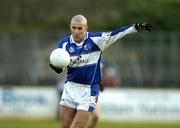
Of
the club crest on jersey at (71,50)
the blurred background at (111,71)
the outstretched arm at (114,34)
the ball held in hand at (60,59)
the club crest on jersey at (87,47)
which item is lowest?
the blurred background at (111,71)

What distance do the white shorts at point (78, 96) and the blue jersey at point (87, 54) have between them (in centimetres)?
10

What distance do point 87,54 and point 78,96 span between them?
76cm

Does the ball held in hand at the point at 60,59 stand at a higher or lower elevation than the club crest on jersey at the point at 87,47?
lower

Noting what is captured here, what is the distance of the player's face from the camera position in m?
13.4

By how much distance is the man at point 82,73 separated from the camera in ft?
44.7

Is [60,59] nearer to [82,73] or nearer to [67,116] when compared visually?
[82,73]

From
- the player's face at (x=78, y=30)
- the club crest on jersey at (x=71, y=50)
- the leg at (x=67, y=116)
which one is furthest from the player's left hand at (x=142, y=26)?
the leg at (x=67, y=116)

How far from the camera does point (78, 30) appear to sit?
44.2ft

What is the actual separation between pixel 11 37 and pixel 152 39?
5.49 metres

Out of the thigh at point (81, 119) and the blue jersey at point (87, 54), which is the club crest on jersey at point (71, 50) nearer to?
the blue jersey at point (87, 54)

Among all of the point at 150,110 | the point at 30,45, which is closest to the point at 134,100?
the point at 150,110

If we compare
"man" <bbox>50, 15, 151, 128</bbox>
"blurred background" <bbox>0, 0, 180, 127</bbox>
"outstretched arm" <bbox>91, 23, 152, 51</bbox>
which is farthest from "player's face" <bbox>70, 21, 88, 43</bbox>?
"blurred background" <bbox>0, 0, 180, 127</bbox>

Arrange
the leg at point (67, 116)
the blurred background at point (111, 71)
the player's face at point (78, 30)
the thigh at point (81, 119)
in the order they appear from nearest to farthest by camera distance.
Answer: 1. the player's face at point (78, 30)
2. the thigh at point (81, 119)
3. the leg at point (67, 116)
4. the blurred background at point (111, 71)

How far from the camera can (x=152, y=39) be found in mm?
30406
